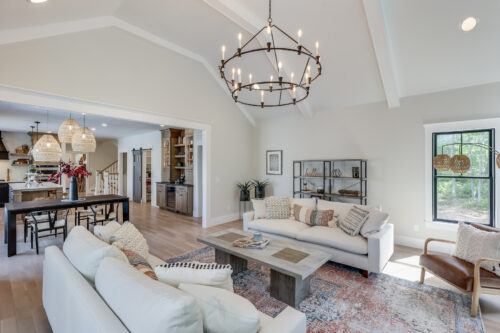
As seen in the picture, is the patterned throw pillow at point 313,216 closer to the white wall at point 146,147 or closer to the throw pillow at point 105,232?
the throw pillow at point 105,232

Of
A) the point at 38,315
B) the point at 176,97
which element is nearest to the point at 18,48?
the point at 176,97

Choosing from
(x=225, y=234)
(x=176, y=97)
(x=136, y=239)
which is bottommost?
(x=225, y=234)

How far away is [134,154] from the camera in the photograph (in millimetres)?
9445

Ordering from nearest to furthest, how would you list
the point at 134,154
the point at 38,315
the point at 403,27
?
the point at 38,315 < the point at 403,27 < the point at 134,154

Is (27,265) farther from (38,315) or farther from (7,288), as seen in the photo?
(38,315)

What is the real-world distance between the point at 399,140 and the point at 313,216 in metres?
2.24

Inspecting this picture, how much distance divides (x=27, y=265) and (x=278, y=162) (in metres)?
5.19

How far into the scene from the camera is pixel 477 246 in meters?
2.55

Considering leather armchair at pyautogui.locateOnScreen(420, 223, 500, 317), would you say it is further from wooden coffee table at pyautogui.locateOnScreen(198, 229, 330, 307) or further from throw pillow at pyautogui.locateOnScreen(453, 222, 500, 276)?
wooden coffee table at pyautogui.locateOnScreen(198, 229, 330, 307)

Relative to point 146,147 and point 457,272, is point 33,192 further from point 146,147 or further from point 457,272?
point 457,272

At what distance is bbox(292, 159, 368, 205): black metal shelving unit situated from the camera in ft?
16.1

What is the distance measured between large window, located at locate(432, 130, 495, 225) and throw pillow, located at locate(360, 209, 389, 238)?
65.7 inches

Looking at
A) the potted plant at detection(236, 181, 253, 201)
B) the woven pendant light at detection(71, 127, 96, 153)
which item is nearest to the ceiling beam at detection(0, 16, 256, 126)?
the woven pendant light at detection(71, 127, 96, 153)

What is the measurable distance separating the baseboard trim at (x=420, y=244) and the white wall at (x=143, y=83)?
3819 millimetres
